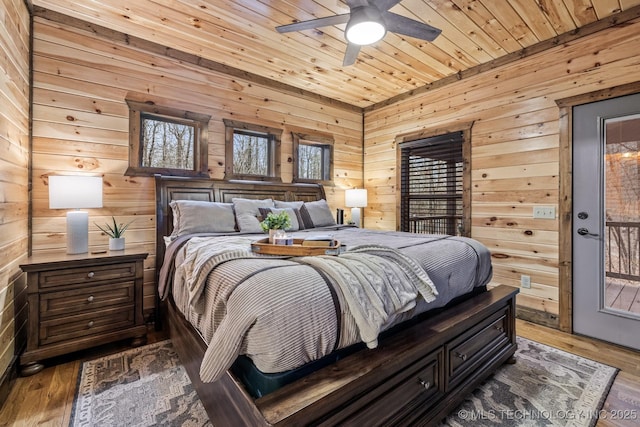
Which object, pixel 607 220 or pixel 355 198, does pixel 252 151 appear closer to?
pixel 355 198

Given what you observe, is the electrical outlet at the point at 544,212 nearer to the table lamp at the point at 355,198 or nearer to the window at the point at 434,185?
the window at the point at 434,185

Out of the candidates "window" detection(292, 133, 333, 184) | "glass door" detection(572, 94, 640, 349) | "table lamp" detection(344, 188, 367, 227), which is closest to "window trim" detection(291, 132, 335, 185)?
"window" detection(292, 133, 333, 184)

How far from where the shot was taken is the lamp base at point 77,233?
240 cm

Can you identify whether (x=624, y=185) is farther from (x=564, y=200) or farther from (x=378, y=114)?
(x=378, y=114)

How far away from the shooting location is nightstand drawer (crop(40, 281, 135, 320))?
2107mm

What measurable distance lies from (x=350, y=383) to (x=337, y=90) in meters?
3.86

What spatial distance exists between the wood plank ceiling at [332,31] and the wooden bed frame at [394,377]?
7.48 feet

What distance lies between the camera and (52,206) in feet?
7.48

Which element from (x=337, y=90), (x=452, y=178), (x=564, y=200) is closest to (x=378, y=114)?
(x=337, y=90)

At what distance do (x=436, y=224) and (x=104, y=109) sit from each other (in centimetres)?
390

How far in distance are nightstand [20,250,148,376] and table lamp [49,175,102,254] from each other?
142 mm

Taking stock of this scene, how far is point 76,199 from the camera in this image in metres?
2.35

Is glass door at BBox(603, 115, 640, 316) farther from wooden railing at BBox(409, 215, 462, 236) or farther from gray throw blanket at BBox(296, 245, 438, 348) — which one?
gray throw blanket at BBox(296, 245, 438, 348)

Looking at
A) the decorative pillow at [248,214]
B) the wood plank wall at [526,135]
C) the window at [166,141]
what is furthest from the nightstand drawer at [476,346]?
the window at [166,141]
